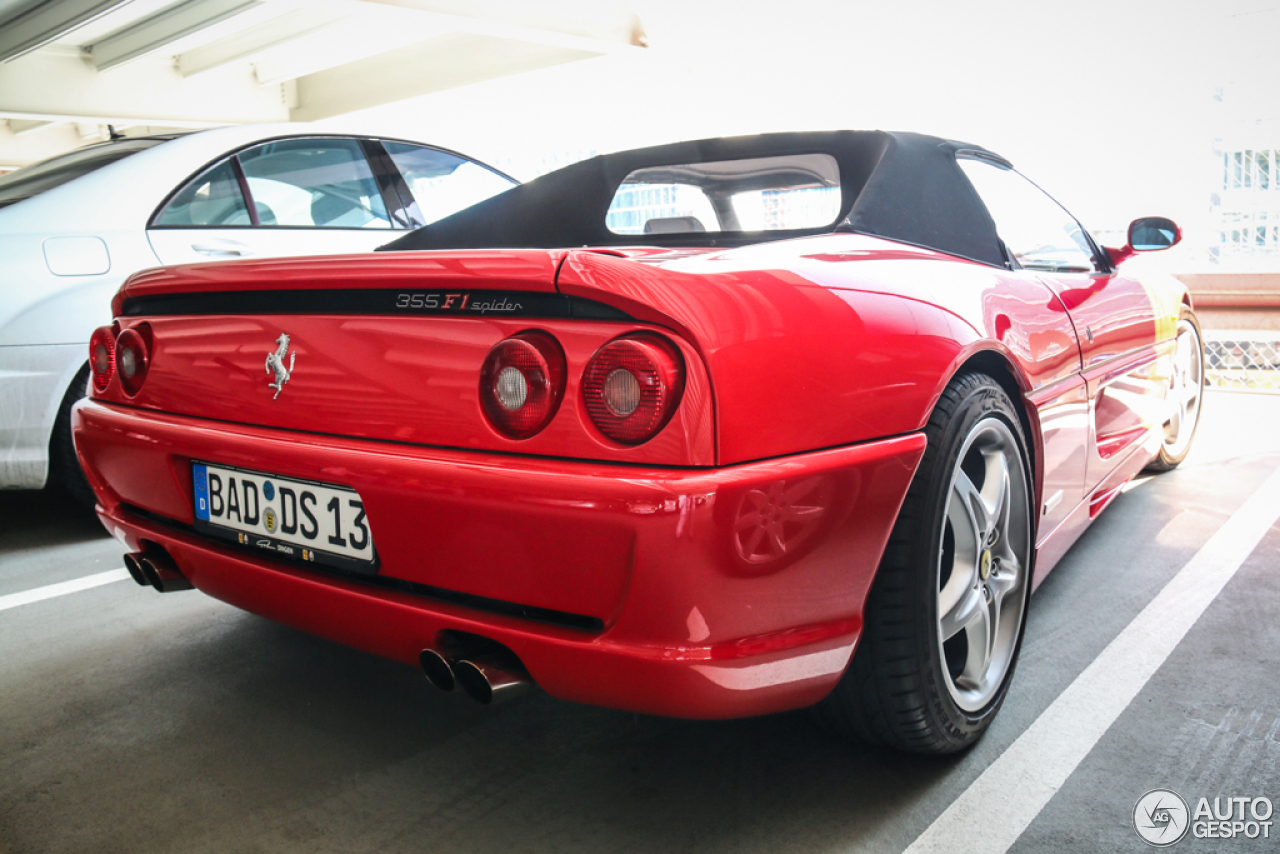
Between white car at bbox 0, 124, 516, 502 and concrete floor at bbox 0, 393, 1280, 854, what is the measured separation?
2.74 feet

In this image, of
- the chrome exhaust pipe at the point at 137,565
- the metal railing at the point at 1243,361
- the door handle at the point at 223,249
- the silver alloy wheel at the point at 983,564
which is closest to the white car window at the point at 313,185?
the door handle at the point at 223,249

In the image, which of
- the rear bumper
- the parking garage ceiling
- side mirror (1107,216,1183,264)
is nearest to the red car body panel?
the rear bumper

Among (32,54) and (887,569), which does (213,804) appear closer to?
(887,569)

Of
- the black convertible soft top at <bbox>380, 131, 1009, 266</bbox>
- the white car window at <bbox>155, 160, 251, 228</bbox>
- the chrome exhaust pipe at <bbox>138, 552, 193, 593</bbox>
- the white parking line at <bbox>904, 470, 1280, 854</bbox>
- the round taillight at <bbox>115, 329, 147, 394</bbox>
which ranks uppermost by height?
the white car window at <bbox>155, 160, 251, 228</bbox>

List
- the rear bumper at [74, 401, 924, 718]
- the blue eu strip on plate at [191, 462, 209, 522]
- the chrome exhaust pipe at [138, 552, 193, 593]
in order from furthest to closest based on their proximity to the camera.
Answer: the chrome exhaust pipe at [138, 552, 193, 593] → the blue eu strip on plate at [191, 462, 209, 522] → the rear bumper at [74, 401, 924, 718]

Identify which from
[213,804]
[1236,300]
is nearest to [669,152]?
[213,804]

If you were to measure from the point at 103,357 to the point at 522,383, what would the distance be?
45.3 inches

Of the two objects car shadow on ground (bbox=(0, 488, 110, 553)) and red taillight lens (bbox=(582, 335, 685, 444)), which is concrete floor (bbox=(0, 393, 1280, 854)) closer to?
red taillight lens (bbox=(582, 335, 685, 444))

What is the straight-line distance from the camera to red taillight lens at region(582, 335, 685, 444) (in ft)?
3.84

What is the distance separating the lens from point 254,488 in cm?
151

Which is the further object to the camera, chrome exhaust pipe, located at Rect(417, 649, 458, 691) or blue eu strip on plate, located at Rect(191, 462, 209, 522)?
blue eu strip on plate, located at Rect(191, 462, 209, 522)

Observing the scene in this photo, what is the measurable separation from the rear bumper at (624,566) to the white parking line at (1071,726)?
376 millimetres

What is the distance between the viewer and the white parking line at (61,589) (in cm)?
256

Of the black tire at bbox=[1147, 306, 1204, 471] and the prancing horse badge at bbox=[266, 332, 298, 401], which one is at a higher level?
the prancing horse badge at bbox=[266, 332, 298, 401]
